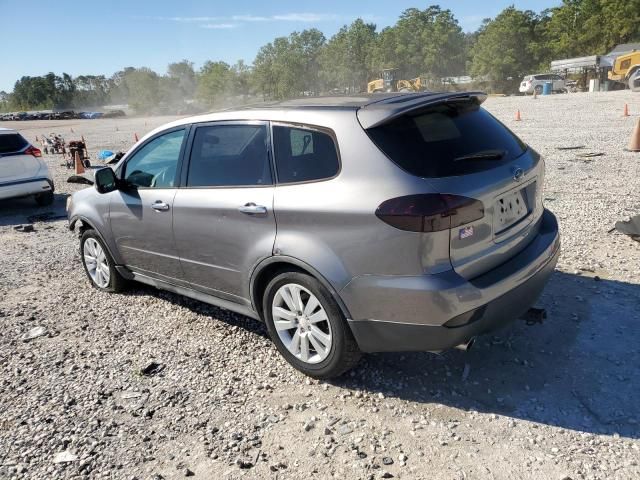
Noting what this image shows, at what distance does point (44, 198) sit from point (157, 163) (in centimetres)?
725

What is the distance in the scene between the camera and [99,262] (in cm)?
528

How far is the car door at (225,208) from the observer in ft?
11.1

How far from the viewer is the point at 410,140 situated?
2.93 metres

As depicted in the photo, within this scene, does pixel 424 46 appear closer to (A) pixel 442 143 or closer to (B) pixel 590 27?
(B) pixel 590 27

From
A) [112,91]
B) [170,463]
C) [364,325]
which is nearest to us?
[170,463]

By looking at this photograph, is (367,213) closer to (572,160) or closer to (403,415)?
(403,415)

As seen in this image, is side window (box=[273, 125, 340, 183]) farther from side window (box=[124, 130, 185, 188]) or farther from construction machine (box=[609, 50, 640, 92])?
construction machine (box=[609, 50, 640, 92])

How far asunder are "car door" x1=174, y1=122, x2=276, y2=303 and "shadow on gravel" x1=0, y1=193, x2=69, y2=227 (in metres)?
6.26

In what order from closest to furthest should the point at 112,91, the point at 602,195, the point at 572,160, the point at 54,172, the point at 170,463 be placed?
the point at 170,463 < the point at 602,195 < the point at 572,160 < the point at 54,172 < the point at 112,91

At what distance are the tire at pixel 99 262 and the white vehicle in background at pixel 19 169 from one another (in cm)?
514


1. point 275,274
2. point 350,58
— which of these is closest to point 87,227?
point 275,274

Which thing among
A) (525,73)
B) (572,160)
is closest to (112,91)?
(525,73)

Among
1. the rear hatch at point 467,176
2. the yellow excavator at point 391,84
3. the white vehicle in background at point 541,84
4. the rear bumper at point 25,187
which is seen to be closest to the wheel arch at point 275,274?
the rear hatch at point 467,176

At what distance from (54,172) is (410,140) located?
50.7 feet
